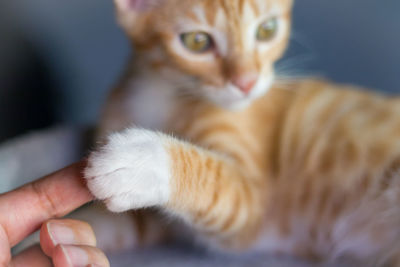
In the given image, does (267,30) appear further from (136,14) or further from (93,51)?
(93,51)

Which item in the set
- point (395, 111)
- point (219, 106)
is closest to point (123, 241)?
point (219, 106)

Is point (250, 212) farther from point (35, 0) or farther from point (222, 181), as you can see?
point (35, 0)

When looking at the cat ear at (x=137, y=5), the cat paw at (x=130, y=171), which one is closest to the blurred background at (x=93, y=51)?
the cat ear at (x=137, y=5)

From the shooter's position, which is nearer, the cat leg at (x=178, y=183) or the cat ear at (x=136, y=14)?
the cat leg at (x=178, y=183)

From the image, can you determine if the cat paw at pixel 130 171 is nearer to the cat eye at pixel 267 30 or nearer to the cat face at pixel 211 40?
the cat face at pixel 211 40

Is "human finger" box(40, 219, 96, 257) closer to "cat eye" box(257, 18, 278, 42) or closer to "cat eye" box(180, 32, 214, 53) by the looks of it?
"cat eye" box(180, 32, 214, 53)

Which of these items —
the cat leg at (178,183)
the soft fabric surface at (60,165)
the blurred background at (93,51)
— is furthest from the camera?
the blurred background at (93,51)
